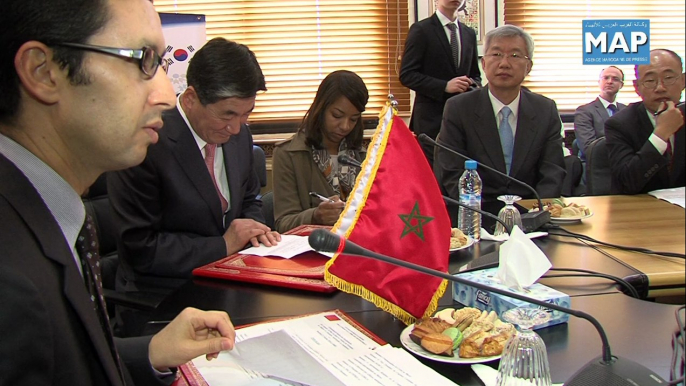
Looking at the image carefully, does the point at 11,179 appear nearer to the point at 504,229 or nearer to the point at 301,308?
the point at 301,308

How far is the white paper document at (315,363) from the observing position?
3.34ft

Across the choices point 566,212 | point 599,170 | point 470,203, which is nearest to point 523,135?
point 599,170

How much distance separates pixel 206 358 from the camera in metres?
1.10

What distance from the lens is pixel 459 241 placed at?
193cm

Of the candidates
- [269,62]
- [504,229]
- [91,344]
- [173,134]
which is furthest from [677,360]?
[269,62]

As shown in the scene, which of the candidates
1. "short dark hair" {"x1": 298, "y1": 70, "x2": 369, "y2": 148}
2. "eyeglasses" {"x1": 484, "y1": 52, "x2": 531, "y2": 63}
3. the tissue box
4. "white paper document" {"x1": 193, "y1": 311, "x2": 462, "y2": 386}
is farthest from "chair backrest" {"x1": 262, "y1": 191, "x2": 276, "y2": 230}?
"white paper document" {"x1": 193, "y1": 311, "x2": 462, "y2": 386}

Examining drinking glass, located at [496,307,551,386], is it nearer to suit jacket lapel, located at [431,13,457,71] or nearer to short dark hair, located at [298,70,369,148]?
short dark hair, located at [298,70,369,148]

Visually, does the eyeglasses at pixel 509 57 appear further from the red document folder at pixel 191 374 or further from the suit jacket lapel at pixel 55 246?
the suit jacket lapel at pixel 55 246

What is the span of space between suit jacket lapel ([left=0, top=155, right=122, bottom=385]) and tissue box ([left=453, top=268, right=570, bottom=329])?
0.78 metres

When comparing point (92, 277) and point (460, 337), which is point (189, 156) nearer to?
point (92, 277)

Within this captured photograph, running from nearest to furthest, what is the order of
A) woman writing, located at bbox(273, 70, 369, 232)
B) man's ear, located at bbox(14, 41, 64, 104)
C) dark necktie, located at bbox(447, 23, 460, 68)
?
man's ear, located at bbox(14, 41, 64, 104), woman writing, located at bbox(273, 70, 369, 232), dark necktie, located at bbox(447, 23, 460, 68)

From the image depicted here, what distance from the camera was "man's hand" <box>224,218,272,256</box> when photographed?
1.94 metres

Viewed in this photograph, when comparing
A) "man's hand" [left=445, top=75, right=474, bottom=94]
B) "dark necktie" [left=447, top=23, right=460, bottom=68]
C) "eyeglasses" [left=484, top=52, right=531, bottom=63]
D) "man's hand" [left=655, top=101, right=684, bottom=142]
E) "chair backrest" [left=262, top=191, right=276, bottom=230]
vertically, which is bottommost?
"chair backrest" [left=262, top=191, right=276, bottom=230]

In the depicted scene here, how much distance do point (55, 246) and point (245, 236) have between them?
112cm
